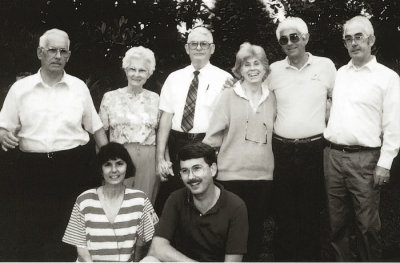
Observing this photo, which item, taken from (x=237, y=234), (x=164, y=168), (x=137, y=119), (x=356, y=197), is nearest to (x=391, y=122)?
(x=356, y=197)

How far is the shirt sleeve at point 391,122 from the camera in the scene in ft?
15.3

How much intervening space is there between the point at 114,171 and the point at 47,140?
672mm

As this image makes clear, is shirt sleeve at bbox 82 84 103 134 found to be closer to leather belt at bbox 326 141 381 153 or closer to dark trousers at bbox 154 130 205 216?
dark trousers at bbox 154 130 205 216

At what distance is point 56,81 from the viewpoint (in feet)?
16.3

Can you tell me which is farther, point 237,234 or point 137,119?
point 137,119

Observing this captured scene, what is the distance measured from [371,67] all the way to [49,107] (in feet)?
8.24

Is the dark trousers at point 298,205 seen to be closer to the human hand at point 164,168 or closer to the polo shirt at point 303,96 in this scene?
the polo shirt at point 303,96

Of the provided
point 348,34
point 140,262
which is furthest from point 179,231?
point 348,34

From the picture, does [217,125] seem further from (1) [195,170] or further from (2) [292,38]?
(2) [292,38]

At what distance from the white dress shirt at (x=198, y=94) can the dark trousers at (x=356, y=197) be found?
102 cm

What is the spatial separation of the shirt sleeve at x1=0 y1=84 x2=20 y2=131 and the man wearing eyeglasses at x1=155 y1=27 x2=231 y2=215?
115 cm

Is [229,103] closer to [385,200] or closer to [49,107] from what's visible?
[49,107]

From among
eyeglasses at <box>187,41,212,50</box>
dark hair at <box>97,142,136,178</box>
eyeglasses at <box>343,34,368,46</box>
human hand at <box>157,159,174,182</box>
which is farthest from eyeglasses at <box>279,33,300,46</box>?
dark hair at <box>97,142,136,178</box>

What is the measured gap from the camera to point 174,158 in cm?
539
